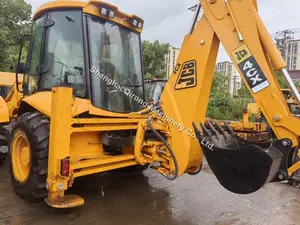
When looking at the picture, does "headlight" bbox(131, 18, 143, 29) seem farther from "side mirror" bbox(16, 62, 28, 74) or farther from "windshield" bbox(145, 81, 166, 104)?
"windshield" bbox(145, 81, 166, 104)

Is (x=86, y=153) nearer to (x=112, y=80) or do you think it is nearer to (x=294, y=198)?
(x=112, y=80)

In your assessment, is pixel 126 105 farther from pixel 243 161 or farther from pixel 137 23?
pixel 243 161

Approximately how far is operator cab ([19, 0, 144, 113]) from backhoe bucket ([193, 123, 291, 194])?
1469 mm

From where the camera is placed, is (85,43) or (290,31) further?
(290,31)

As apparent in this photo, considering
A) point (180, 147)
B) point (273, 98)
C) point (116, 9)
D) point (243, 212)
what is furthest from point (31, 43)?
point (243, 212)

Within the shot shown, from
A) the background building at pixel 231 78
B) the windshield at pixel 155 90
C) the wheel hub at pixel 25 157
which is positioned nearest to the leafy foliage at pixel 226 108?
the windshield at pixel 155 90

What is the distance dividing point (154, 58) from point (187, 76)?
15193 mm

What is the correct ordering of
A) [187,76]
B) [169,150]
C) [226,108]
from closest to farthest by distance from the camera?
1. [187,76]
2. [169,150]
3. [226,108]

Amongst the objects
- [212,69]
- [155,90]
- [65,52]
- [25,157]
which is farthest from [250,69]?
[155,90]

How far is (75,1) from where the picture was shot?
369cm

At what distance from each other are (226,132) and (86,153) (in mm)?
1759

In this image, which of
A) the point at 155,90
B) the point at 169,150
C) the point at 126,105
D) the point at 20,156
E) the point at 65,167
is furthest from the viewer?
the point at 155,90

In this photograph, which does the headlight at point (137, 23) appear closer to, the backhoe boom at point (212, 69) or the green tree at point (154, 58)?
the backhoe boom at point (212, 69)

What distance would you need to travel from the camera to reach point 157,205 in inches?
149
